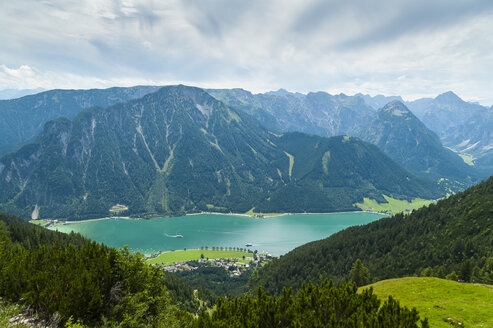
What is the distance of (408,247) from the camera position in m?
109

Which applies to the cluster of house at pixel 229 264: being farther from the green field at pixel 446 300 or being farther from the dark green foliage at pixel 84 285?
the dark green foliage at pixel 84 285

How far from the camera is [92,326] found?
22.8 metres

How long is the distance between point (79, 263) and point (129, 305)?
6.87 m

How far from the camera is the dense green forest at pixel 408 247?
8800 cm

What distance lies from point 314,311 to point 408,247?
11270 centimetres

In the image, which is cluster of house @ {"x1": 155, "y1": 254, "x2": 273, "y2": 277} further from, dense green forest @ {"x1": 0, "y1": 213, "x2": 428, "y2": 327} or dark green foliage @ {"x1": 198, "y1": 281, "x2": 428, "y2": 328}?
dark green foliage @ {"x1": 198, "y1": 281, "x2": 428, "y2": 328}

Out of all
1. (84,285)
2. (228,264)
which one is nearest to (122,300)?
(84,285)

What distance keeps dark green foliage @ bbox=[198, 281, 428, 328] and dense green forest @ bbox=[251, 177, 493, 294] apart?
213 ft

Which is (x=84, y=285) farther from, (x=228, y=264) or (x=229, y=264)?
(x=228, y=264)

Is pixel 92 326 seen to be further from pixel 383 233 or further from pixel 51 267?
pixel 383 233

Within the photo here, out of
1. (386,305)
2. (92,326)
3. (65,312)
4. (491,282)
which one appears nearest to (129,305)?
(92,326)

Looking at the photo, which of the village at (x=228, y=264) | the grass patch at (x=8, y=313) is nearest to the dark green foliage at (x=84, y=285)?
the grass patch at (x=8, y=313)

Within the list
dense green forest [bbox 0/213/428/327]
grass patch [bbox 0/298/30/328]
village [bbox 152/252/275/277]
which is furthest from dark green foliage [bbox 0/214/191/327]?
village [bbox 152/252/275/277]

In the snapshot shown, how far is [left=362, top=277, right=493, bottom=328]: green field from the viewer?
26781 mm
